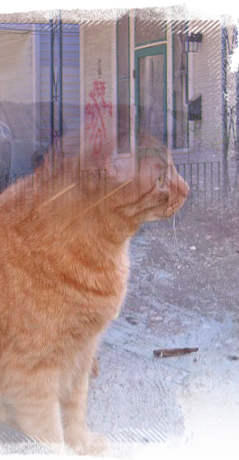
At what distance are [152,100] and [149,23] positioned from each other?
8cm

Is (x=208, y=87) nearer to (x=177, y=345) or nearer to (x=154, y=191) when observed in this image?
(x=154, y=191)

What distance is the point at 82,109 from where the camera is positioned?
604 millimetres

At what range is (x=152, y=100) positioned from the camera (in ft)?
1.99

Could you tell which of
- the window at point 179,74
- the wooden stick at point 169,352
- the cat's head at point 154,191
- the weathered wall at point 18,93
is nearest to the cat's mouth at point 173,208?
the cat's head at point 154,191

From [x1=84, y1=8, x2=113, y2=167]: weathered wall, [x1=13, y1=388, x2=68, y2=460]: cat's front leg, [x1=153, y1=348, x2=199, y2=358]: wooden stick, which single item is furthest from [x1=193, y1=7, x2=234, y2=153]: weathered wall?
[x1=153, y1=348, x2=199, y2=358]: wooden stick

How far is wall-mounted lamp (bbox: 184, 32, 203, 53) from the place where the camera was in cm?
59

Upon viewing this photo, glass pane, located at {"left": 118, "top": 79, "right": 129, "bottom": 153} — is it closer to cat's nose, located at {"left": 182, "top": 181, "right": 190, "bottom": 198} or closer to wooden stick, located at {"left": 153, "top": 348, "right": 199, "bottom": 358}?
cat's nose, located at {"left": 182, "top": 181, "right": 190, "bottom": 198}

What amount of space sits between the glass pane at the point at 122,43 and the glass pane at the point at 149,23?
18 mm

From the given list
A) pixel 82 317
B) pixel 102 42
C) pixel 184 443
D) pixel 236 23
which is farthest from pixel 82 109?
pixel 184 443

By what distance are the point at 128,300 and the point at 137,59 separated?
0.66m

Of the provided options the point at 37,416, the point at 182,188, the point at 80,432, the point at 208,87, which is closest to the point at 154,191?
the point at 182,188

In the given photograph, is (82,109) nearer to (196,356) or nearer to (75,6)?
(75,6)

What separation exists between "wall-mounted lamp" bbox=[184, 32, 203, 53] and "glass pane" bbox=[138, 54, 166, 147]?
0.03m

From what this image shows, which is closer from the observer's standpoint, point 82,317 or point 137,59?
point 137,59
